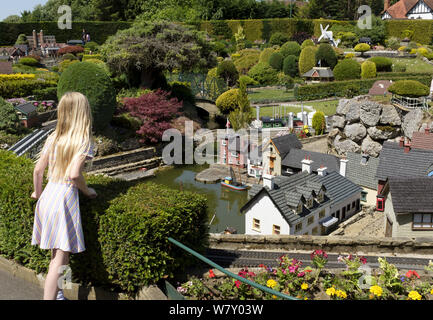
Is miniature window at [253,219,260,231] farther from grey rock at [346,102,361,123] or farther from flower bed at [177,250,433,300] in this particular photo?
grey rock at [346,102,361,123]

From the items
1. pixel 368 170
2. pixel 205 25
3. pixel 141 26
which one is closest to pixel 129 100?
pixel 141 26

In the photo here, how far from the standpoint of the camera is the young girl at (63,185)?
4375 millimetres

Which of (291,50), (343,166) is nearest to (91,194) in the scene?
(343,166)

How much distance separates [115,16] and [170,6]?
9.45 m

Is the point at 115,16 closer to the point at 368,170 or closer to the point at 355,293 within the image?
the point at 368,170

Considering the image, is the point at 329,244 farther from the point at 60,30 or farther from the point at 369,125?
the point at 60,30

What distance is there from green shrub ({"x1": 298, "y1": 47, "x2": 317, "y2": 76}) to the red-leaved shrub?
27.9m

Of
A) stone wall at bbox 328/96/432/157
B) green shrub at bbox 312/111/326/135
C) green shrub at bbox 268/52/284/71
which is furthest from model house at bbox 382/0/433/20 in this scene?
stone wall at bbox 328/96/432/157

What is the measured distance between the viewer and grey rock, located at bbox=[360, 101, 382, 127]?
1091 inches

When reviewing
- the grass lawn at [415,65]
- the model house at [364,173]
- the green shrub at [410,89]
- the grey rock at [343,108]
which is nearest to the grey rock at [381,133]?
the grey rock at [343,108]

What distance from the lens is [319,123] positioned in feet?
102

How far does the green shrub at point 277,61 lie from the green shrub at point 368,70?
10.5 metres

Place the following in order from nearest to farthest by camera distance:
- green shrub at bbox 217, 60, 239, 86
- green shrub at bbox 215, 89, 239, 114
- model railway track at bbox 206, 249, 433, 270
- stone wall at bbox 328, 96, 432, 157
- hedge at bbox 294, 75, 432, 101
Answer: model railway track at bbox 206, 249, 433, 270, stone wall at bbox 328, 96, 432, 157, green shrub at bbox 215, 89, 239, 114, hedge at bbox 294, 75, 432, 101, green shrub at bbox 217, 60, 239, 86
